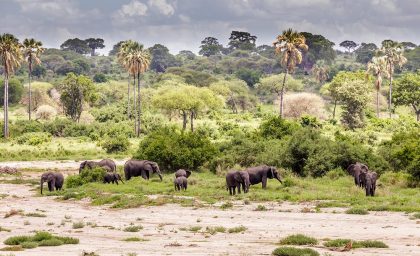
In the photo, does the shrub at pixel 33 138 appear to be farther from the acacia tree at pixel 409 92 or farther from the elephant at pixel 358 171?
the acacia tree at pixel 409 92

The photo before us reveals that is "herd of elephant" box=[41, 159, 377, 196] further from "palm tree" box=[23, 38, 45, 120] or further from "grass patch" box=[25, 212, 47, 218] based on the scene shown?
"palm tree" box=[23, 38, 45, 120]

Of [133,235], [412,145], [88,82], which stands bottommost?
[133,235]

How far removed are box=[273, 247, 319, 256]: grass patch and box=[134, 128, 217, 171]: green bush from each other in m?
29.1

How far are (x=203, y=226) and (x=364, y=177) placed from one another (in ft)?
43.4

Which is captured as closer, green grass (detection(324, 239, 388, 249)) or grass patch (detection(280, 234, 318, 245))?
green grass (detection(324, 239, 388, 249))

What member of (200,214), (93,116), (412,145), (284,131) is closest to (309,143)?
(412,145)

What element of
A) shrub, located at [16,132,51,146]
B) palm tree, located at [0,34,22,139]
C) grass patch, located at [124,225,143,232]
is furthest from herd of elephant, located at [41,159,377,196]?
palm tree, located at [0,34,22,139]

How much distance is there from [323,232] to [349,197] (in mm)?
9668

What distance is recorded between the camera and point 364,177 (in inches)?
1459

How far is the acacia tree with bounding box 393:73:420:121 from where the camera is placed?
11231 centimetres

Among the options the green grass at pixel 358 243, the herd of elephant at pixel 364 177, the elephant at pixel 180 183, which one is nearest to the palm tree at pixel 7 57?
the elephant at pixel 180 183

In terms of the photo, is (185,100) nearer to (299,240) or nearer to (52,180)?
(52,180)

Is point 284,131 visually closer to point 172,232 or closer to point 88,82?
point 172,232

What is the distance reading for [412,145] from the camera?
138ft
